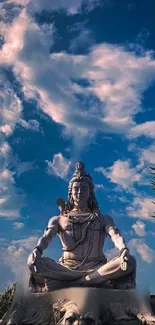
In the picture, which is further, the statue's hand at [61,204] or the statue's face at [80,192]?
the statue's hand at [61,204]

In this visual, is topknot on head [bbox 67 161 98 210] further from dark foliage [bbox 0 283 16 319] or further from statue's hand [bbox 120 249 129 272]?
dark foliage [bbox 0 283 16 319]

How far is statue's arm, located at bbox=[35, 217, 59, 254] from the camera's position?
808 centimetres

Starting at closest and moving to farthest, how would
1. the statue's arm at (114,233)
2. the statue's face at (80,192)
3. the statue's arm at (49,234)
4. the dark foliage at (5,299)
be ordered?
the statue's arm at (114,233) → the statue's arm at (49,234) → the statue's face at (80,192) → the dark foliage at (5,299)

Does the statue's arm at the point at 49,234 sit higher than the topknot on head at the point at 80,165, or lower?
lower

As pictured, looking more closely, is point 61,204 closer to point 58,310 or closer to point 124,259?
point 124,259

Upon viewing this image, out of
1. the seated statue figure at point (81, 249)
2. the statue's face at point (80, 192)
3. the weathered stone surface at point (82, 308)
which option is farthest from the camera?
the statue's face at point (80, 192)

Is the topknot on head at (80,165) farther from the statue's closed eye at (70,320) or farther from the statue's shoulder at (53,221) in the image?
the statue's closed eye at (70,320)

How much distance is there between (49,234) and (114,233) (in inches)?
53.2

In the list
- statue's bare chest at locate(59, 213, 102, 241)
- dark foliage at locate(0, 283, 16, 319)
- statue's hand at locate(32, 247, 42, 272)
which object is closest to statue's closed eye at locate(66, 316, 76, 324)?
statue's hand at locate(32, 247, 42, 272)

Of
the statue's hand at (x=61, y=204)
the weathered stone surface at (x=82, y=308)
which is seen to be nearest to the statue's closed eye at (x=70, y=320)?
the weathered stone surface at (x=82, y=308)

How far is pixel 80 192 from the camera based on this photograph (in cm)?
912

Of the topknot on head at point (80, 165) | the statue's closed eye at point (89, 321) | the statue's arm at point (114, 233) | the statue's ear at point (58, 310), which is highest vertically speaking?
the topknot on head at point (80, 165)

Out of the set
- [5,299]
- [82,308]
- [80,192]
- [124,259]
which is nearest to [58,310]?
[82,308]

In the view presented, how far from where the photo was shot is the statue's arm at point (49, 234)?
8078 millimetres
